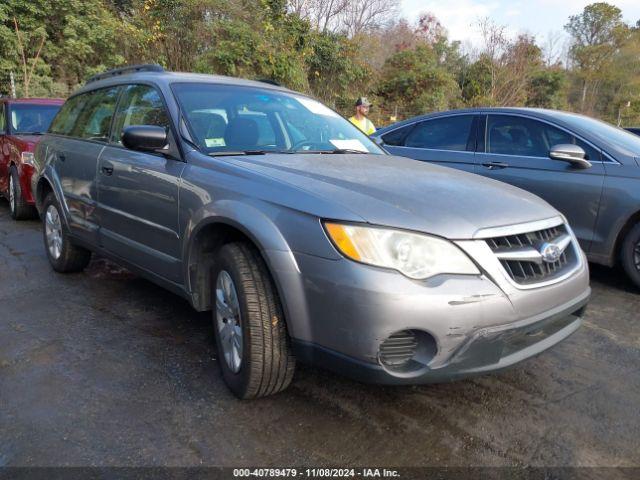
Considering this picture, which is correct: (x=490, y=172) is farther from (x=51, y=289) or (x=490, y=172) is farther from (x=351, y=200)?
(x=51, y=289)

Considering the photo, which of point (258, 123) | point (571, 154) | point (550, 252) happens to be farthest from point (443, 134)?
point (550, 252)

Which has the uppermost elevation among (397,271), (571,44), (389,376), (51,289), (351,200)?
(571,44)

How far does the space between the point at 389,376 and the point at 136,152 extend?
2.22m

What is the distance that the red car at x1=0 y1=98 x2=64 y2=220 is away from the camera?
646 centimetres

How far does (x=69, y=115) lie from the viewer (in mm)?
4602

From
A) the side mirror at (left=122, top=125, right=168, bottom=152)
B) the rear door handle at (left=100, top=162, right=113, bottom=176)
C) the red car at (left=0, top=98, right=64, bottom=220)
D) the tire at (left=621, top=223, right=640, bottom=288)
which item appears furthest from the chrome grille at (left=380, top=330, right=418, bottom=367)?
the red car at (left=0, top=98, right=64, bottom=220)

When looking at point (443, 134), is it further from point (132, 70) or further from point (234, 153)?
point (234, 153)

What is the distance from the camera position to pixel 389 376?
2.04 m

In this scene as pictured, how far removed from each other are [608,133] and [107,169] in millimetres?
4232

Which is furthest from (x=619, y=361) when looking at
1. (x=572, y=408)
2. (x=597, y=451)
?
(x=597, y=451)

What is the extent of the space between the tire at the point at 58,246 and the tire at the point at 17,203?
7.34ft

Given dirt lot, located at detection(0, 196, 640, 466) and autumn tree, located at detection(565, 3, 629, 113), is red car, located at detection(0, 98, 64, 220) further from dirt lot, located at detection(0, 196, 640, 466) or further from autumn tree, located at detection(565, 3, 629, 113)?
autumn tree, located at detection(565, 3, 629, 113)

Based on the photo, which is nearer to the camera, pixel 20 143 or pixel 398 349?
pixel 398 349

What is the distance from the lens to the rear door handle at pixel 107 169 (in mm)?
3504
